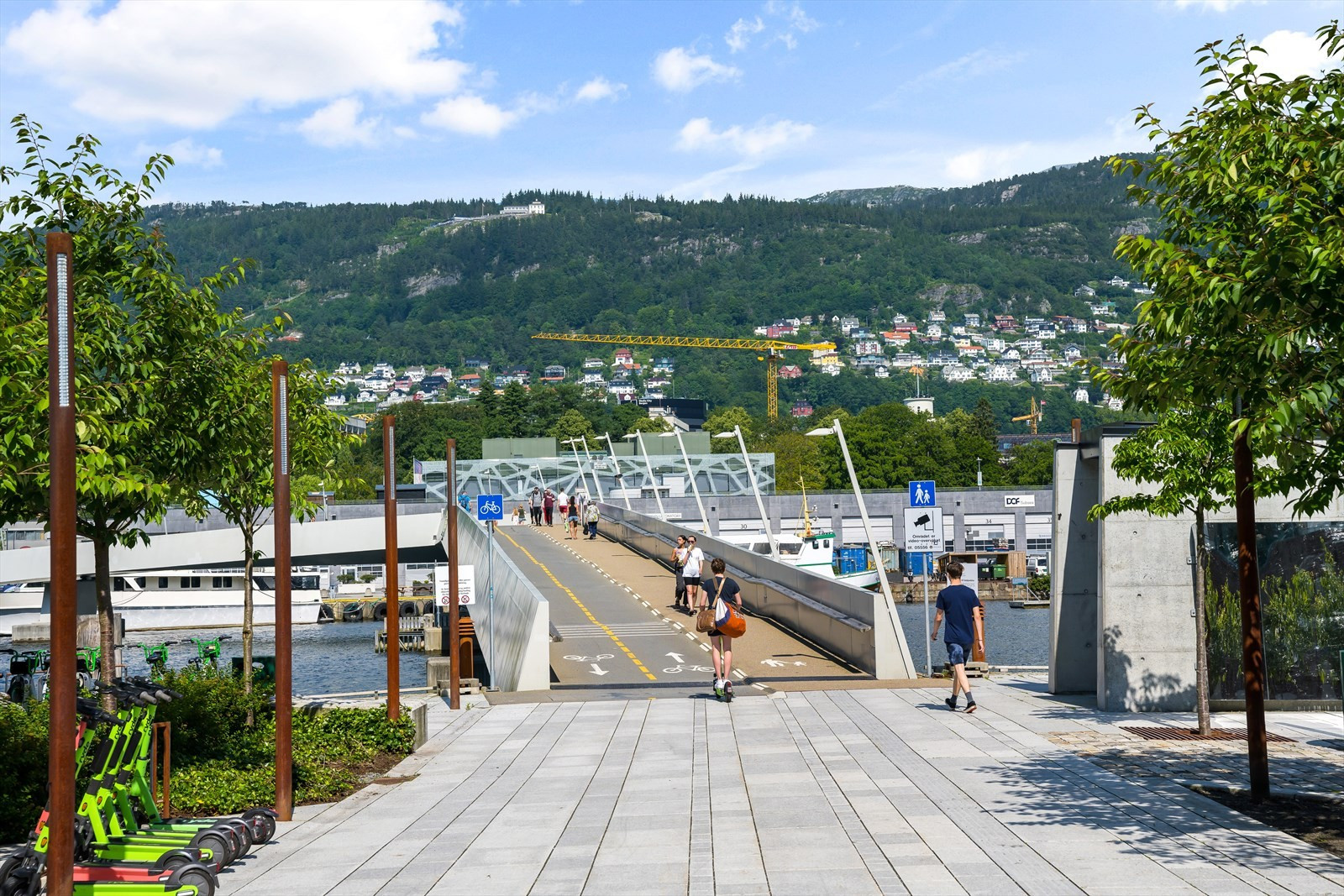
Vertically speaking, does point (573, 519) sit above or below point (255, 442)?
below

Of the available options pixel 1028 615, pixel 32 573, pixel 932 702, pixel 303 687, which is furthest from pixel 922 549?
pixel 1028 615

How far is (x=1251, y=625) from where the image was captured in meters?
11.1

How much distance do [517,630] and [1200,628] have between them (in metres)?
11.5

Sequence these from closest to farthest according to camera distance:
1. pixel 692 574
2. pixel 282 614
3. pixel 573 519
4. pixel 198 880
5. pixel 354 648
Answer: pixel 198 880 < pixel 282 614 < pixel 692 574 < pixel 573 519 < pixel 354 648

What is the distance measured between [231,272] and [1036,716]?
1028 cm

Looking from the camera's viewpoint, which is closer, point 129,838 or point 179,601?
point 129,838

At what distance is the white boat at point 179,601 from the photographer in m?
78.8

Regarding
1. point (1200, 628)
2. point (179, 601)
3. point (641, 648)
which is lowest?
point (179, 601)

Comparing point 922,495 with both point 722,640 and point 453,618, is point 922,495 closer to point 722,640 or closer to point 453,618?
point 722,640

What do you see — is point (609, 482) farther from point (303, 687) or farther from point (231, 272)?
point (231, 272)

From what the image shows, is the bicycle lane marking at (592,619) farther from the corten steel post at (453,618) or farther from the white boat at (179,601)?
the white boat at (179,601)

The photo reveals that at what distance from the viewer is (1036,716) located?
52.2ft

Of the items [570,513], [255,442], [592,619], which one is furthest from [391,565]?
[570,513]

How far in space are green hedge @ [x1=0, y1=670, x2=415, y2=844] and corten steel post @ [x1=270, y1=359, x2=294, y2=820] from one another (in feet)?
1.39
